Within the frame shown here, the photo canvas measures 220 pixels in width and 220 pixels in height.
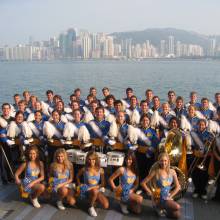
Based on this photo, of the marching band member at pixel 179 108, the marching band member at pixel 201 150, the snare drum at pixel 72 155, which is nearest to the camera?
the marching band member at pixel 201 150

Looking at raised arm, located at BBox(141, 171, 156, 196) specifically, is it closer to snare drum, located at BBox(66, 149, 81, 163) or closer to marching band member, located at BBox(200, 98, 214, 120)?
snare drum, located at BBox(66, 149, 81, 163)

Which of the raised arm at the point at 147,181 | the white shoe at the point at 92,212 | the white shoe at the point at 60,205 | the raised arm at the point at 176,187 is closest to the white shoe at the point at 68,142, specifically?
the white shoe at the point at 60,205

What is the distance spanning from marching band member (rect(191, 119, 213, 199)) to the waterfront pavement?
219 mm

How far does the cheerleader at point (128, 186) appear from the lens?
19.9 feet

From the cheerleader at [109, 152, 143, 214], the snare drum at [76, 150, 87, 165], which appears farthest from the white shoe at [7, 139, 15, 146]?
the cheerleader at [109, 152, 143, 214]

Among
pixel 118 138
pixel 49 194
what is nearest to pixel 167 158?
pixel 118 138

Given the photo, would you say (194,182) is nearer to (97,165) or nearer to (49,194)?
(97,165)

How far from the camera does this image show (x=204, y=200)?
6566mm

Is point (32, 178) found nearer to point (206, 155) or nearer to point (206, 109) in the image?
point (206, 155)

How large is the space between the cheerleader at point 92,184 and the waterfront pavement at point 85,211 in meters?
0.19

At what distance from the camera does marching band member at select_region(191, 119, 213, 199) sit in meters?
6.54

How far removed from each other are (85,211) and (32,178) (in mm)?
1089

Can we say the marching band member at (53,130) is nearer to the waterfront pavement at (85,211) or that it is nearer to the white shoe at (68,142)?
the white shoe at (68,142)

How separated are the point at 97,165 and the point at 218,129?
7.91 feet
